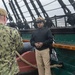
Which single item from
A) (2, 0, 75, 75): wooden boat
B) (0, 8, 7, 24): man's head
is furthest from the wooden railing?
(0, 8, 7, 24): man's head

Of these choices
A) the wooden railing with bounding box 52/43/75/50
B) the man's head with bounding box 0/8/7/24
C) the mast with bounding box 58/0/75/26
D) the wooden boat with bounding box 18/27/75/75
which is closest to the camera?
the man's head with bounding box 0/8/7/24

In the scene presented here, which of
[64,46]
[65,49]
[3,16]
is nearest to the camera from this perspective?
[3,16]

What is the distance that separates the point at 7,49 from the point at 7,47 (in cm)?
2

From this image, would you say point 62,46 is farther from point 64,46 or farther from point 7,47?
point 7,47

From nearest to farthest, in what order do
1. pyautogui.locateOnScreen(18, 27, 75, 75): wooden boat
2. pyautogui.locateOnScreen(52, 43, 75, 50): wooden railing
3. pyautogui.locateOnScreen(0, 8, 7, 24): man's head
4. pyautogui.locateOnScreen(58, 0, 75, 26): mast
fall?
pyautogui.locateOnScreen(0, 8, 7, 24): man's head
pyautogui.locateOnScreen(52, 43, 75, 50): wooden railing
pyautogui.locateOnScreen(18, 27, 75, 75): wooden boat
pyautogui.locateOnScreen(58, 0, 75, 26): mast

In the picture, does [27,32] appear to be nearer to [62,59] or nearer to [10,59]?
[62,59]

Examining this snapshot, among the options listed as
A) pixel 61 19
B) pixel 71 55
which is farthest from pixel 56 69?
pixel 61 19

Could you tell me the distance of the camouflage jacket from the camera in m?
2.81

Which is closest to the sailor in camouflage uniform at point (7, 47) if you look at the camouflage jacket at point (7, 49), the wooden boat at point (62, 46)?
the camouflage jacket at point (7, 49)

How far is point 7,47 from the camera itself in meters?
2.84

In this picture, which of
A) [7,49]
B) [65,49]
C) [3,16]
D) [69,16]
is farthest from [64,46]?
[3,16]

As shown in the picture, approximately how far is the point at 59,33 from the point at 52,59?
0.66 metres

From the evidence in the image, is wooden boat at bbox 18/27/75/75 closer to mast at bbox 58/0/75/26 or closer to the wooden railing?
the wooden railing

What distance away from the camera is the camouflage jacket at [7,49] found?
2.81 metres
